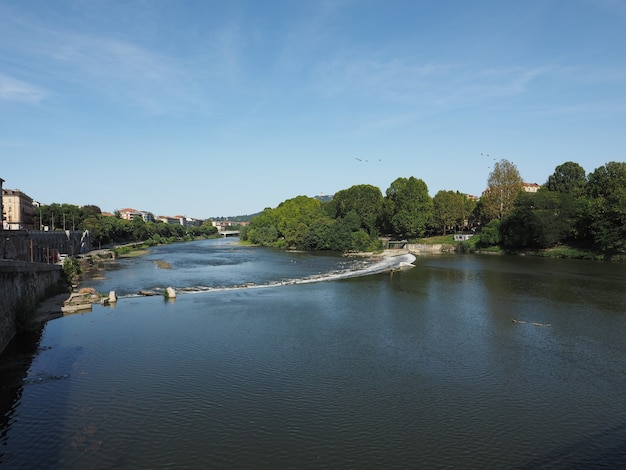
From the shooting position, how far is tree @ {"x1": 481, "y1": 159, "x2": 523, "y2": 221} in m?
87.5

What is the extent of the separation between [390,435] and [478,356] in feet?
29.5

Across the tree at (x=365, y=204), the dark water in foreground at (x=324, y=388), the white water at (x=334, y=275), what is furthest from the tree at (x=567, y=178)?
the dark water in foreground at (x=324, y=388)

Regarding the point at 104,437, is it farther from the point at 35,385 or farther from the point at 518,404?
the point at 518,404

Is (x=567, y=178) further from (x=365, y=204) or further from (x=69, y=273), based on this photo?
(x=69, y=273)

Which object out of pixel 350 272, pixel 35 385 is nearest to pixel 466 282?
pixel 350 272

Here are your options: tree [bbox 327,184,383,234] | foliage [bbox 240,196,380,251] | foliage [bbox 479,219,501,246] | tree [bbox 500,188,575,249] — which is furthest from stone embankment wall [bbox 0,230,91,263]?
foliage [bbox 479,219,501,246]

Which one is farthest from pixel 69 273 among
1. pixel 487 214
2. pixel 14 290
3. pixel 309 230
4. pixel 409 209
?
pixel 487 214

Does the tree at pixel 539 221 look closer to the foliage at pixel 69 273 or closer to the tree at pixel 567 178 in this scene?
A: the tree at pixel 567 178

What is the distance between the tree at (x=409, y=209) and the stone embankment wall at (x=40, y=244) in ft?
206

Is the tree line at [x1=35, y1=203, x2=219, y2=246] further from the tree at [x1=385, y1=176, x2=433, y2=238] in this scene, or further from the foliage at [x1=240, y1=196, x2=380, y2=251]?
the tree at [x1=385, y1=176, x2=433, y2=238]

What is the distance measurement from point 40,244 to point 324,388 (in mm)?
53345

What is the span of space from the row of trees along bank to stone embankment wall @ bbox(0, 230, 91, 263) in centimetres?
4443

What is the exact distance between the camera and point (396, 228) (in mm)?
96938

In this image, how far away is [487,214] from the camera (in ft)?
305
